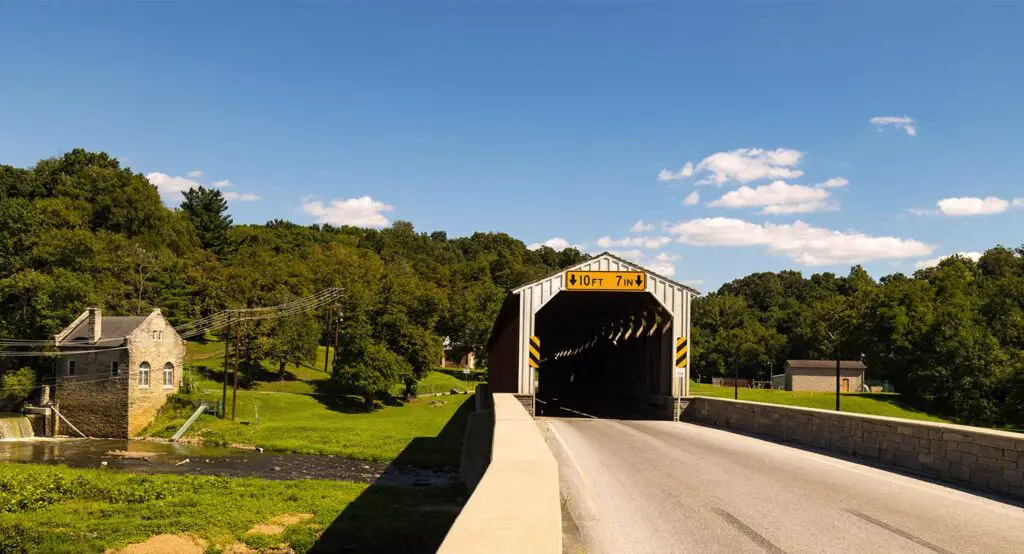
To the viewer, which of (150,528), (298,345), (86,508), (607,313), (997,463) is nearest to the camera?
(997,463)

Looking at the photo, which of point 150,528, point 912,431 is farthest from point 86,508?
point 912,431

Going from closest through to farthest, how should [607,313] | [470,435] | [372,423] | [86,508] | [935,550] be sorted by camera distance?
1. [935,550]
2. [86,508]
3. [470,435]
4. [607,313]
5. [372,423]

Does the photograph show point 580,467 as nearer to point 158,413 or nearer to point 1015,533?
point 1015,533

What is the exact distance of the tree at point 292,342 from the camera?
242 ft

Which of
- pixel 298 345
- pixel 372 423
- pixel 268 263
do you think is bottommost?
pixel 372 423

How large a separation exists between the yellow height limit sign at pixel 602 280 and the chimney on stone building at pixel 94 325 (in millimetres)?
48054

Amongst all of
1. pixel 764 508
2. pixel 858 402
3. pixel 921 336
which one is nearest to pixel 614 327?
pixel 764 508

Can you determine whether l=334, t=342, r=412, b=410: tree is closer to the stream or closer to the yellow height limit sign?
the stream

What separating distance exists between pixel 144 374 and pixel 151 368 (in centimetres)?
78

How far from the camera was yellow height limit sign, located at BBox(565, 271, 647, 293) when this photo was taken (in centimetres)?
2778

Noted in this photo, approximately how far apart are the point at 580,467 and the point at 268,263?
103731 millimetres

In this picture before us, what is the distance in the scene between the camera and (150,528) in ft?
74.5

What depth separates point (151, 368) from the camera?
5706 cm

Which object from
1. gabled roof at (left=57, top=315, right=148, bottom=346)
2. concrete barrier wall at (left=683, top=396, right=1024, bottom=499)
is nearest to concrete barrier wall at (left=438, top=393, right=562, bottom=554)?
concrete barrier wall at (left=683, top=396, right=1024, bottom=499)
